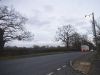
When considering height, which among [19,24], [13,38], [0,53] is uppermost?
[19,24]

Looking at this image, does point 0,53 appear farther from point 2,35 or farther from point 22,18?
point 22,18

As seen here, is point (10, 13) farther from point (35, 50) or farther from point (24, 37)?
point (35, 50)

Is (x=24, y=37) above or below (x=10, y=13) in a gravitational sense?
below

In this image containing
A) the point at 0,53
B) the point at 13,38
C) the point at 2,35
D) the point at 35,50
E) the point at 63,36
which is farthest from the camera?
the point at 63,36

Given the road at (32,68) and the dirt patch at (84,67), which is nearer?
the road at (32,68)

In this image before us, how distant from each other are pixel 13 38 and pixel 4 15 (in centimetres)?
630

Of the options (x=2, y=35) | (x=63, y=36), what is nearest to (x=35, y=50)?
(x=2, y=35)

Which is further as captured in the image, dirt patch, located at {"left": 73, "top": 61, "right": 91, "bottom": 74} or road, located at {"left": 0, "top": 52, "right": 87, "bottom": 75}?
dirt patch, located at {"left": 73, "top": 61, "right": 91, "bottom": 74}

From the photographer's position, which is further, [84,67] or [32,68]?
[84,67]

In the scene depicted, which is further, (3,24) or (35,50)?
(35,50)

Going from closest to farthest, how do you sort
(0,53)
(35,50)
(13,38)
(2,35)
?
(0,53)
(2,35)
(13,38)
(35,50)

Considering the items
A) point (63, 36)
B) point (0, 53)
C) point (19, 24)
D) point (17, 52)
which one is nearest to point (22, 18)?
point (19, 24)

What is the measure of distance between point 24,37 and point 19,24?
3599 millimetres

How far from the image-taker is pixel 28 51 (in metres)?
56.9
